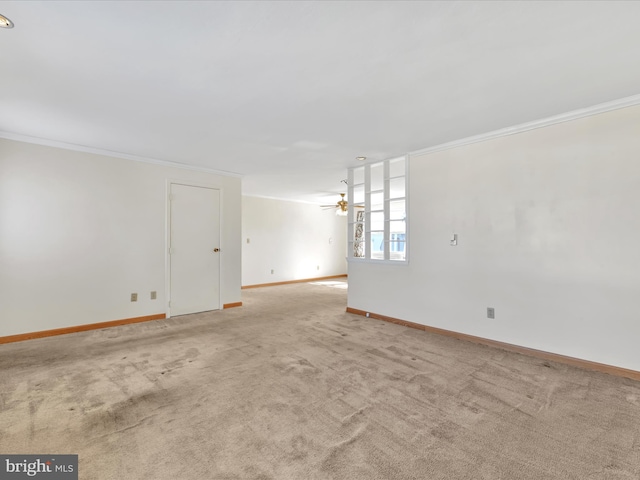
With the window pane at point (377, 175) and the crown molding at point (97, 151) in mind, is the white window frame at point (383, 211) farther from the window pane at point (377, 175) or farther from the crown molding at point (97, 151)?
the crown molding at point (97, 151)

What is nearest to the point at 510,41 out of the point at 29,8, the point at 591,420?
the point at 591,420

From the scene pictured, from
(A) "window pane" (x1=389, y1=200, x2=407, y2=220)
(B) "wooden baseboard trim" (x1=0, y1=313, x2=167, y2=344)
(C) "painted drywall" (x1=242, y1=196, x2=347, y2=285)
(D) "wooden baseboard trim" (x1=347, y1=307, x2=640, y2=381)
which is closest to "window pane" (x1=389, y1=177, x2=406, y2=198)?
(A) "window pane" (x1=389, y1=200, x2=407, y2=220)

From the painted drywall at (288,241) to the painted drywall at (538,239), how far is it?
4.64 meters

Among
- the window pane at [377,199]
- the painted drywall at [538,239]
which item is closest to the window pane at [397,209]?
the window pane at [377,199]

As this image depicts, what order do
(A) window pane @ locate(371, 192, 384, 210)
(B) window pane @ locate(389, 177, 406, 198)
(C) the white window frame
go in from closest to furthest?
(C) the white window frame → (B) window pane @ locate(389, 177, 406, 198) → (A) window pane @ locate(371, 192, 384, 210)

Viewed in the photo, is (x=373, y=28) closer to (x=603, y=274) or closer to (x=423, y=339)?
(x=603, y=274)

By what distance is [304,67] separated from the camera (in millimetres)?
2156

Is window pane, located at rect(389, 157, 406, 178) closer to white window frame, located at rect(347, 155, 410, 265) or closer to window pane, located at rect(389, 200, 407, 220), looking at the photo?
white window frame, located at rect(347, 155, 410, 265)

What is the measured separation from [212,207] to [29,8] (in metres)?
3.69

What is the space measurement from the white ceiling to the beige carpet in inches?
95.6

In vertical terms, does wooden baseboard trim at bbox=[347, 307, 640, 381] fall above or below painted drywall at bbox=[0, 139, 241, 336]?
below

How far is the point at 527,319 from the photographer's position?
3.23 meters
